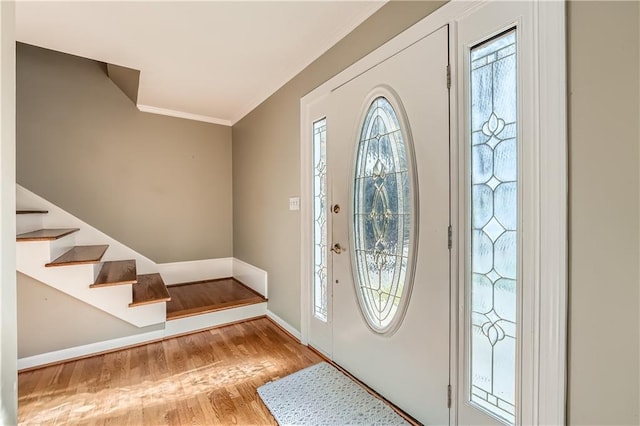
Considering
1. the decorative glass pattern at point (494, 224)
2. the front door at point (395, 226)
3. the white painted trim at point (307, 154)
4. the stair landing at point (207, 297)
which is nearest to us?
the decorative glass pattern at point (494, 224)

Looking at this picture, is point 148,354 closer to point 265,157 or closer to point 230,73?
point 265,157

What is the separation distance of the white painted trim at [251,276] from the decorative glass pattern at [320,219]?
947 mm

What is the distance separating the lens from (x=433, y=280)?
1.43m

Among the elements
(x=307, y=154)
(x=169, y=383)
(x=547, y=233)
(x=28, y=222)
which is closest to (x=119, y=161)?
(x=28, y=222)

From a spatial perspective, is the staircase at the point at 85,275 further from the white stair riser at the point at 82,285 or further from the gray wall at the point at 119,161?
the gray wall at the point at 119,161

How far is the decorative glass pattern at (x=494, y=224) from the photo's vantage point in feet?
3.82

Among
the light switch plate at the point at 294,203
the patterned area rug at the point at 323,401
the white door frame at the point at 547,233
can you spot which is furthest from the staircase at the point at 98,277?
the white door frame at the point at 547,233

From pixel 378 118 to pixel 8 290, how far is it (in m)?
1.71

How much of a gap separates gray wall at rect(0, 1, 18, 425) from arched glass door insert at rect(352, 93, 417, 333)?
58.6 inches

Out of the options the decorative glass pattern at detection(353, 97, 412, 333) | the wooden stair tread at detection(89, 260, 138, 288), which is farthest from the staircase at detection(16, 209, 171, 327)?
the decorative glass pattern at detection(353, 97, 412, 333)

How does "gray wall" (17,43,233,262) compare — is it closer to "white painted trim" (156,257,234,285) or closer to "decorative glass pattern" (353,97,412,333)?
"white painted trim" (156,257,234,285)

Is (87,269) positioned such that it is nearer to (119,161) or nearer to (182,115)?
(119,161)

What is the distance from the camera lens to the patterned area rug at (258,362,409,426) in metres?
1.57

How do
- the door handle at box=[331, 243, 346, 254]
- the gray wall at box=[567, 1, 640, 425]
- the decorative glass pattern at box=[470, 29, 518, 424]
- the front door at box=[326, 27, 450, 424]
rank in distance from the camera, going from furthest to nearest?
the door handle at box=[331, 243, 346, 254], the front door at box=[326, 27, 450, 424], the decorative glass pattern at box=[470, 29, 518, 424], the gray wall at box=[567, 1, 640, 425]
